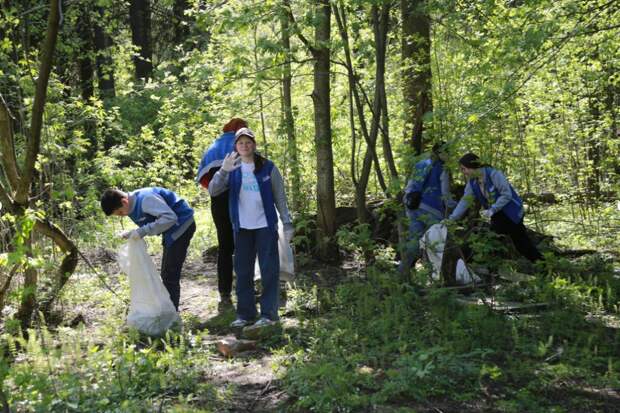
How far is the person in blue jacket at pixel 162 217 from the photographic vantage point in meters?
5.89

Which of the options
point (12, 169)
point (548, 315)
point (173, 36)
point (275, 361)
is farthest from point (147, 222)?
point (173, 36)

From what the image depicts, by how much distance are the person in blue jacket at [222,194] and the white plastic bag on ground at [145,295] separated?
1059 millimetres

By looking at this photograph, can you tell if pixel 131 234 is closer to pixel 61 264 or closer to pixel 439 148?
pixel 61 264

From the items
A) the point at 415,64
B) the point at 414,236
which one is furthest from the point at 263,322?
the point at 415,64

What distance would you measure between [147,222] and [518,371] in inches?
132

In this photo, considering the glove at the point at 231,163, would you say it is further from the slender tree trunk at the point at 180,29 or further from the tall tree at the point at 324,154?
the slender tree trunk at the point at 180,29

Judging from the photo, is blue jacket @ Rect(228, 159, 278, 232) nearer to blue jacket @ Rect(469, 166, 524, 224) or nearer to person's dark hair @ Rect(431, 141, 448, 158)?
person's dark hair @ Rect(431, 141, 448, 158)

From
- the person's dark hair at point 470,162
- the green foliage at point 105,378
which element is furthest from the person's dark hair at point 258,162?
the person's dark hair at point 470,162

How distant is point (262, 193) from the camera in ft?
19.9

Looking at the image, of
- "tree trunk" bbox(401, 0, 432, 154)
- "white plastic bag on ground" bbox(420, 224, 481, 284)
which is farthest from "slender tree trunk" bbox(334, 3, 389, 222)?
"white plastic bag on ground" bbox(420, 224, 481, 284)

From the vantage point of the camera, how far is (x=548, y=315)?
575 cm

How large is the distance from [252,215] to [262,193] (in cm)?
21

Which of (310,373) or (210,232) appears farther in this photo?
(210,232)

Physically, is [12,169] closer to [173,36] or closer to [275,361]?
[275,361]
